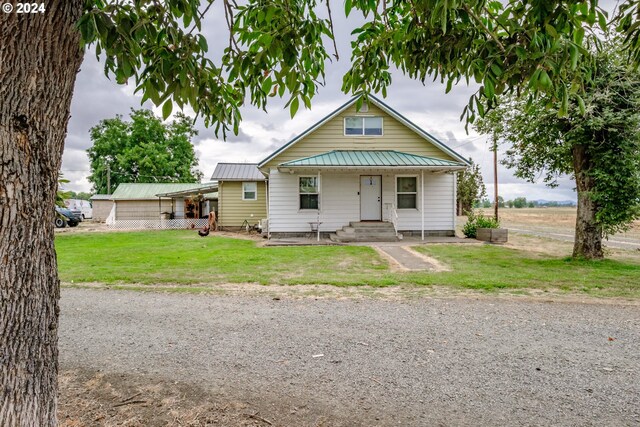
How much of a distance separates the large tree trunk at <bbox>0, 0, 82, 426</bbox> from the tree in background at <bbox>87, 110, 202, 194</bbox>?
126 feet

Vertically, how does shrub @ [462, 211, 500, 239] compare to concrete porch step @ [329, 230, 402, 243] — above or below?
above

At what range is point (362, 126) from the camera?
15250 millimetres

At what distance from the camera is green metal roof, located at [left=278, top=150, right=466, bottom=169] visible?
13.0 m

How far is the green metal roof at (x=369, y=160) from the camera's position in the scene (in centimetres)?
1301

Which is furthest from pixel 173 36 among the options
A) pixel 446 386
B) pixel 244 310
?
pixel 244 310

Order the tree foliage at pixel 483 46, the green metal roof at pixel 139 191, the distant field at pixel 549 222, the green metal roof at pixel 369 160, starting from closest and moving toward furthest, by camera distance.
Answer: the tree foliage at pixel 483 46
the green metal roof at pixel 369 160
the distant field at pixel 549 222
the green metal roof at pixel 139 191

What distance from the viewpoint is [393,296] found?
550 cm

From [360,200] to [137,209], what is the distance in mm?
18641

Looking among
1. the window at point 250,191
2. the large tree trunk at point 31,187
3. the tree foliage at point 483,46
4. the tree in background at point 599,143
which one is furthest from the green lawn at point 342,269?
the window at point 250,191

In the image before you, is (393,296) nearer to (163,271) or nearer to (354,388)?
(354,388)

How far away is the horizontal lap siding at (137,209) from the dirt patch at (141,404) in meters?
24.8

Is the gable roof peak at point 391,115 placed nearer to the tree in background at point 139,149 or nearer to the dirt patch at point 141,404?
the dirt patch at point 141,404

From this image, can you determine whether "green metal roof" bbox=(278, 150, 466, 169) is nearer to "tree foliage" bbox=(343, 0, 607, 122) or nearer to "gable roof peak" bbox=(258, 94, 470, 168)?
"gable roof peak" bbox=(258, 94, 470, 168)

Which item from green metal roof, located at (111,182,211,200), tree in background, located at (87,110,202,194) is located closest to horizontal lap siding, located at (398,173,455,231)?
green metal roof, located at (111,182,211,200)
